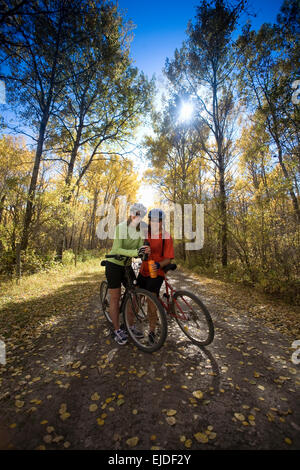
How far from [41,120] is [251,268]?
12.6 m

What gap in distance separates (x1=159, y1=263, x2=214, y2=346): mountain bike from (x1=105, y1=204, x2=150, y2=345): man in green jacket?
0.77m

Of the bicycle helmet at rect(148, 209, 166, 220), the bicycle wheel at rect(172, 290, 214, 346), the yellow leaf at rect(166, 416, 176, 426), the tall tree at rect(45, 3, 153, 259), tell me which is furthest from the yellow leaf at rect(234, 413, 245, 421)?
the tall tree at rect(45, 3, 153, 259)

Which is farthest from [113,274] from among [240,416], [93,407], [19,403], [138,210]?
[240,416]

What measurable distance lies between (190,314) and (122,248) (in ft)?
5.88

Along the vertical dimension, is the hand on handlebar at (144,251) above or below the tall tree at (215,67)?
below

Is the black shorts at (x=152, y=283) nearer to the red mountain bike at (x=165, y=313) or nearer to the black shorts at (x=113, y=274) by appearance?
the red mountain bike at (x=165, y=313)

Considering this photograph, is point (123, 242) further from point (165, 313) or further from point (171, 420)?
point (171, 420)

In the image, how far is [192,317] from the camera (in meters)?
3.57

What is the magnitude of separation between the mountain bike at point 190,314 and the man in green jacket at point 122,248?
0.77 metres

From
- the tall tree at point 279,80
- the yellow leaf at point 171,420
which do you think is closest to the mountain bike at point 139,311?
the yellow leaf at point 171,420

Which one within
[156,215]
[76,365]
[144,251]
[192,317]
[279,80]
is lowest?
[76,365]

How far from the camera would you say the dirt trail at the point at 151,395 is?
1812 mm

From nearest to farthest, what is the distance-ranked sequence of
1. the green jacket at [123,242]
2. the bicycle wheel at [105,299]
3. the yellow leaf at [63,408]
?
the yellow leaf at [63,408], the green jacket at [123,242], the bicycle wheel at [105,299]

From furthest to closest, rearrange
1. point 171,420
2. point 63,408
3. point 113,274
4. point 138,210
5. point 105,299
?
point 105,299, point 113,274, point 138,210, point 63,408, point 171,420
